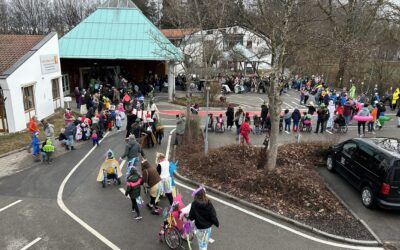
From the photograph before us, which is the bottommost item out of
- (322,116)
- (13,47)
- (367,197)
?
(367,197)

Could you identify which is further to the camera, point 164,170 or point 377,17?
point 377,17

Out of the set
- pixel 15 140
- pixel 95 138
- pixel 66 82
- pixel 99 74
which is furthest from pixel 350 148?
pixel 99 74

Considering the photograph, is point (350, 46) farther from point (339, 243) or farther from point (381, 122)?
point (381, 122)

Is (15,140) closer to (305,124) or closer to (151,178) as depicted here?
(151,178)

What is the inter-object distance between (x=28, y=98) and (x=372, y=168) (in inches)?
672

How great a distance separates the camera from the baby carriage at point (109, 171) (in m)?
10.5

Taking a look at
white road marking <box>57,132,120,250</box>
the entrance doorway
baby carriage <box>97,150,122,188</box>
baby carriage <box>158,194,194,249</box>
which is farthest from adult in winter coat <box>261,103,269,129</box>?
the entrance doorway

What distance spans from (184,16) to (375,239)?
42.6 ft

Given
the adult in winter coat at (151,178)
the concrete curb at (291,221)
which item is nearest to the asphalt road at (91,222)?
the concrete curb at (291,221)

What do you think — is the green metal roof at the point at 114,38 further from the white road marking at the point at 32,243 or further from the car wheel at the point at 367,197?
the white road marking at the point at 32,243

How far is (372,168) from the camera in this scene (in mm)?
9555

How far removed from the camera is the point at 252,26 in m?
11.8

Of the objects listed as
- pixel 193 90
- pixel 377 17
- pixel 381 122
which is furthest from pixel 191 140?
pixel 377 17

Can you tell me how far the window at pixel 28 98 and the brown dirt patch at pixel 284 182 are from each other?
32.9 feet
